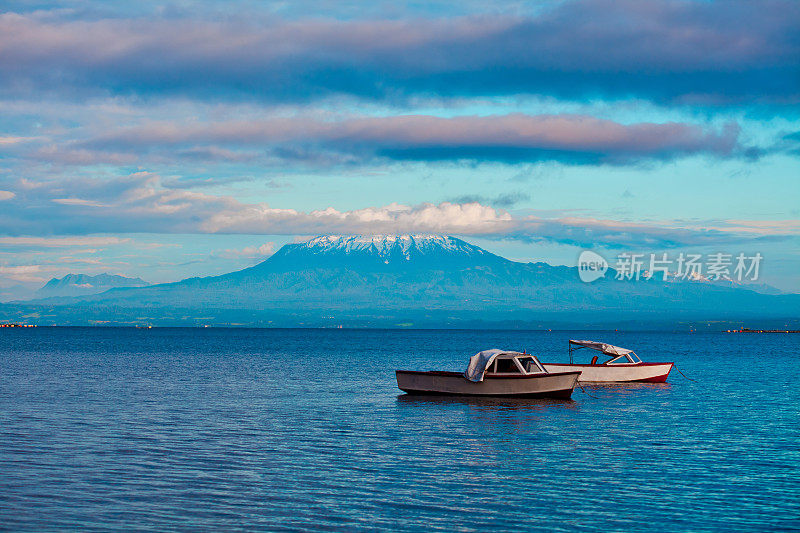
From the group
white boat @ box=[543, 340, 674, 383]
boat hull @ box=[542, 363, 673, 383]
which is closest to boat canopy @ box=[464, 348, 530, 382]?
boat hull @ box=[542, 363, 673, 383]

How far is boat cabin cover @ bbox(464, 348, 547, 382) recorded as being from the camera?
173 feet

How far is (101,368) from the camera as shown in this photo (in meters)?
88.9

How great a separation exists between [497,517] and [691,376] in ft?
228

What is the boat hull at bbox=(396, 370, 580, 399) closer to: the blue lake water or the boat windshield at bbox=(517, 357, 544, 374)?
the blue lake water

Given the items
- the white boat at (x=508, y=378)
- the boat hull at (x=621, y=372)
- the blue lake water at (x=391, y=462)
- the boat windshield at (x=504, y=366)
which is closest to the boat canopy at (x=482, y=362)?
the white boat at (x=508, y=378)

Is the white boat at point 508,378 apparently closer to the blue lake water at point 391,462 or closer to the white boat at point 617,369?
the blue lake water at point 391,462

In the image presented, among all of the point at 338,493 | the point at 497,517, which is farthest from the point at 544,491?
the point at 338,493

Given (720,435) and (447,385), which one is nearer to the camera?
(720,435)

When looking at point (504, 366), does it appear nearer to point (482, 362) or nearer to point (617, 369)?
point (482, 362)

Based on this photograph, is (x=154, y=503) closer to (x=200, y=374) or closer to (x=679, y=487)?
(x=679, y=487)

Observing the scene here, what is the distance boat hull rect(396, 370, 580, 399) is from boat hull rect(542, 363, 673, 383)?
39.6ft

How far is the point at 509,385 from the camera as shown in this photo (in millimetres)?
52750

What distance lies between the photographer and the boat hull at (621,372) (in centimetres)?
6912

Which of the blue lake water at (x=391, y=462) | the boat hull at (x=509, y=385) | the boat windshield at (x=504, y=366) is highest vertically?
the boat windshield at (x=504, y=366)
